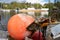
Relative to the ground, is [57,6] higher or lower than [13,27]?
higher

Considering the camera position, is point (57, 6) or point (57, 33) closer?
point (57, 33)

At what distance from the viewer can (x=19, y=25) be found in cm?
123

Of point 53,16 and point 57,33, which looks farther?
point 53,16

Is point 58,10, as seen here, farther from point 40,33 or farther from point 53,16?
point 40,33

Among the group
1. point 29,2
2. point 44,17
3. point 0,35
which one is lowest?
point 0,35

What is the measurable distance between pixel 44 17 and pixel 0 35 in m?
0.40

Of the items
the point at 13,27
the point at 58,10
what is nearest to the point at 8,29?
the point at 13,27

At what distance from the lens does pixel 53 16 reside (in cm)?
128

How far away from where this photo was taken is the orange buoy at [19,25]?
1.23 metres

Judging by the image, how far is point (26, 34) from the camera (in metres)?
1.26

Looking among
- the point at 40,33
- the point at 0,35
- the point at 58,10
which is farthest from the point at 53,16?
the point at 0,35

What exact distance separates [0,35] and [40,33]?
34 cm

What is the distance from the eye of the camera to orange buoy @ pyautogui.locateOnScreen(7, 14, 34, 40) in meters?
1.23

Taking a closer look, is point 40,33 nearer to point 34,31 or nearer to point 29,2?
point 34,31
